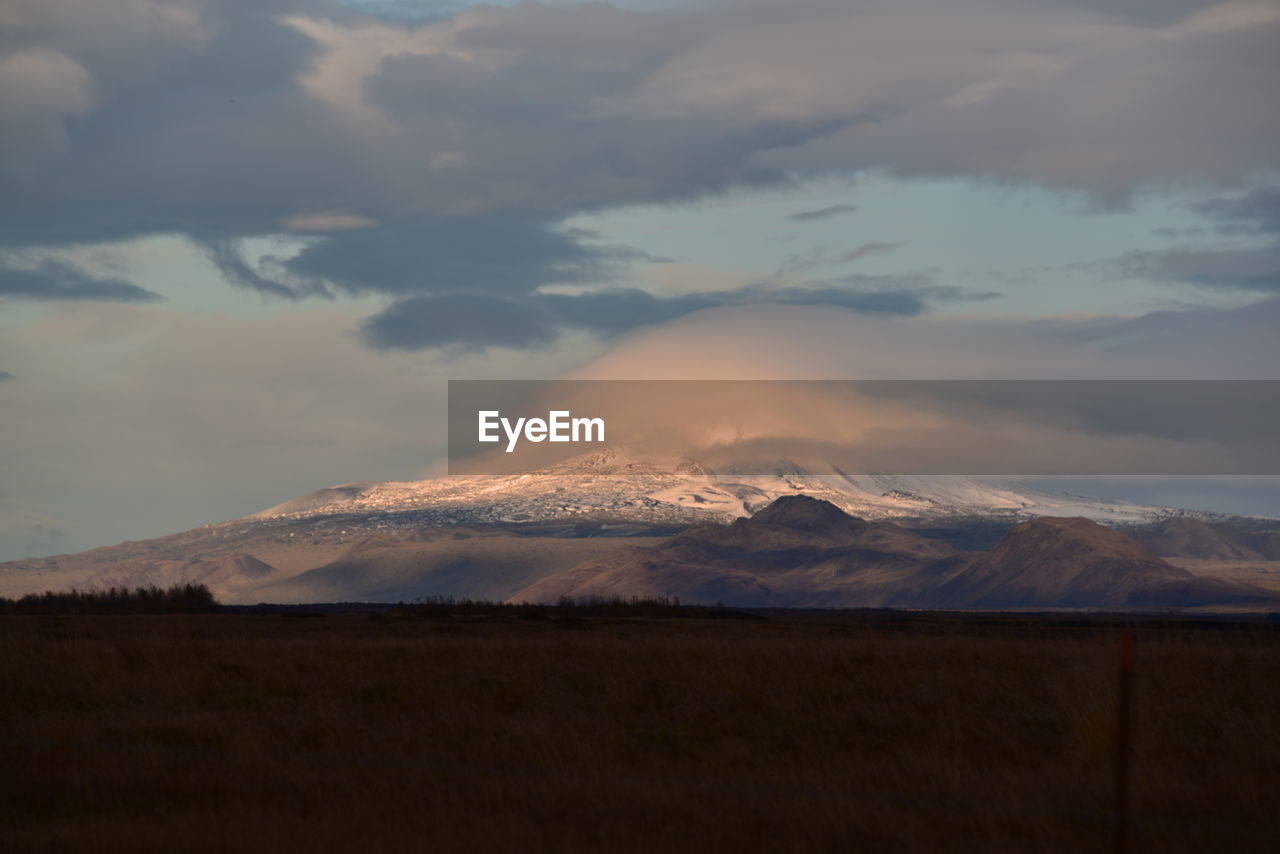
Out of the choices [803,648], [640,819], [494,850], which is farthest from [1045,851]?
[803,648]

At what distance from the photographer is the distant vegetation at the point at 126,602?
99.1m

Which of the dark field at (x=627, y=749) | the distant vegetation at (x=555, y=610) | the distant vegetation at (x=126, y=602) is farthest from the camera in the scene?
the distant vegetation at (x=126, y=602)

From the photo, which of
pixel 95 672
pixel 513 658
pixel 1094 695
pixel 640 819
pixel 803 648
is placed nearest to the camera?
pixel 640 819

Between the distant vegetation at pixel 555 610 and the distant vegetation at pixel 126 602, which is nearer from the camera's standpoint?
the distant vegetation at pixel 555 610

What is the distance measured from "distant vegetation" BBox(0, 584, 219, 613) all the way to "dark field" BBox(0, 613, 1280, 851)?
66.7m

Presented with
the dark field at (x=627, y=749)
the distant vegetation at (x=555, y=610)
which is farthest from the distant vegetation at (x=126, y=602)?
the dark field at (x=627, y=749)

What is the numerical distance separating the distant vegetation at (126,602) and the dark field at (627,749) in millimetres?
66728

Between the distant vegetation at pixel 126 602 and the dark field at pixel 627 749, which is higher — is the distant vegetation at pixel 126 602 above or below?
above

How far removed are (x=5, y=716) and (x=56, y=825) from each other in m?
9.53

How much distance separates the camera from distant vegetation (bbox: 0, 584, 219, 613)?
99125 millimetres

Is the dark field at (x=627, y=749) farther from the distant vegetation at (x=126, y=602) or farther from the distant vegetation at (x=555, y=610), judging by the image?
the distant vegetation at (x=126, y=602)

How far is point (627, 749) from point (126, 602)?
91.1m

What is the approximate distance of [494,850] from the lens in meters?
14.9

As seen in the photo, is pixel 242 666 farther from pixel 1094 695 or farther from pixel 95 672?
pixel 1094 695
